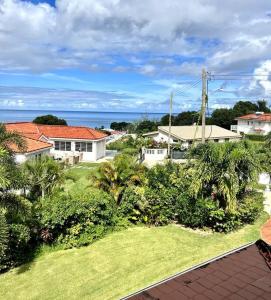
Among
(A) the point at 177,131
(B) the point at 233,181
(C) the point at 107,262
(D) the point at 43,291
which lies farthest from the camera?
(A) the point at 177,131

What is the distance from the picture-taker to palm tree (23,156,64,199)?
1694 centimetres

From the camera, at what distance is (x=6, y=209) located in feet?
39.5

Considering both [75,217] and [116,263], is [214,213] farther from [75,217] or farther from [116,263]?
[75,217]

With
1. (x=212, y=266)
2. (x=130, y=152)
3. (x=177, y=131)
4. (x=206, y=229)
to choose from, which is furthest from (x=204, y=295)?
(x=177, y=131)

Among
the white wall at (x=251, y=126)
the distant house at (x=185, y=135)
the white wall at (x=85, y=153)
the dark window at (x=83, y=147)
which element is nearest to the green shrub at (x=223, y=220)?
the white wall at (x=85, y=153)

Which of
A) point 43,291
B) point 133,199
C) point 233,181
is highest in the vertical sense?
point 233,181

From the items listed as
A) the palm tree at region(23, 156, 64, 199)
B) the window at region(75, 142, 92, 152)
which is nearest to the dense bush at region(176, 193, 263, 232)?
the palm tree at region(23, 156, 64, 199)

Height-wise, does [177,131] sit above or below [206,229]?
above

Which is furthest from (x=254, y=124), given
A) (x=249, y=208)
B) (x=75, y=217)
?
(x=75, y=217)

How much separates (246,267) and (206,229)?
31.9 feet

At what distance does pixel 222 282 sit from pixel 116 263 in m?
7.18

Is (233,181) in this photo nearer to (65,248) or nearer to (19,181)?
(65,248)

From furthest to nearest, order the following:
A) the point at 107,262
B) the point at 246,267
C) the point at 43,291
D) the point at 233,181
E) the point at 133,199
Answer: the point at 133,199
the point at 233,181
the point at 107,262
the point at 43,291
the point at 246,267

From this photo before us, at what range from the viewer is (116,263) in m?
13.9
